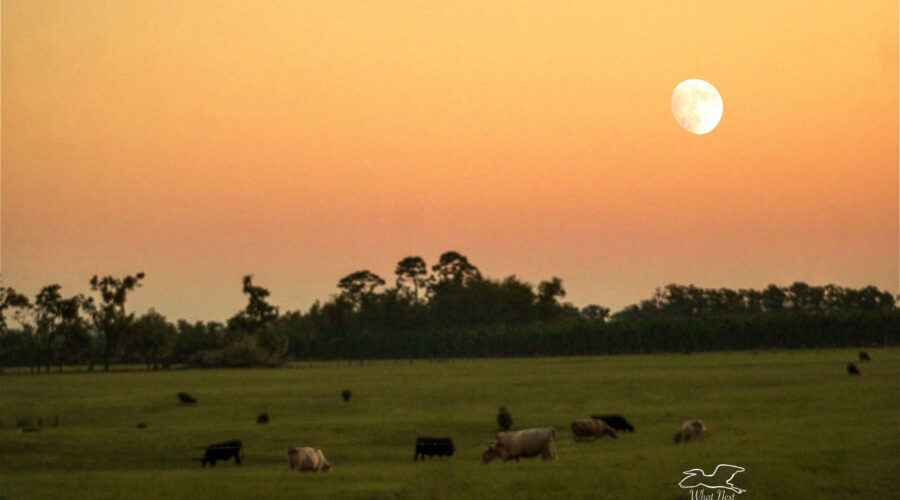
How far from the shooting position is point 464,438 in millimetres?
38188

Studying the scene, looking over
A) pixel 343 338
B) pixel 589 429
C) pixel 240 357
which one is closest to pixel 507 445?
pixel 589 429

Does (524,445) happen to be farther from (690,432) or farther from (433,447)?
(690,432)

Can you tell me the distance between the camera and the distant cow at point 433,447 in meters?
31.5

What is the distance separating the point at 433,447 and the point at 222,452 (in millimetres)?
6805

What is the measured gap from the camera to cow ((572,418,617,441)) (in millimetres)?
35406

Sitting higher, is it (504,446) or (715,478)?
(504,446)

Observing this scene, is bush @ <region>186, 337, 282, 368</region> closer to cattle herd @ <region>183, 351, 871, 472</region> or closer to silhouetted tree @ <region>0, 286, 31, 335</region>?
silhouetted tree @ <region>0, 286, 31, 335</region>

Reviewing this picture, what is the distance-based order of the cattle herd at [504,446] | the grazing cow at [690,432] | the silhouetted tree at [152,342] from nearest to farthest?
the cattle herd at [504,446], the grazing cow at [690,432], the silhouetted tree at [152,342]

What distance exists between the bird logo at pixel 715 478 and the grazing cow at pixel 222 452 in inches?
578

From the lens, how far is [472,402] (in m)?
52.6

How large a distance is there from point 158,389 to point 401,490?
165 feet

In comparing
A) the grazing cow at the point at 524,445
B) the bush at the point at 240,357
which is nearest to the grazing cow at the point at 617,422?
the grazing cow at the point at 524,445

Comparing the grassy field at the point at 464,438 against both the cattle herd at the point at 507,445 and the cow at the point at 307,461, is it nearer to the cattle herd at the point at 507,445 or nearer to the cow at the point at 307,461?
A: the cattle herd at the point at 507,445

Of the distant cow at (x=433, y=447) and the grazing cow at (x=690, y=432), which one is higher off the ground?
the grazing cow at (x=690, y=432)
